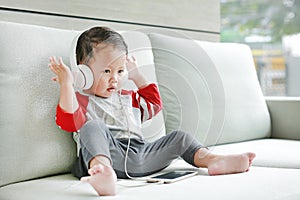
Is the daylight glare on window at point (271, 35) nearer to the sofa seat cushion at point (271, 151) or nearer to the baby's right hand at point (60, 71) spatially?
the sofa seat cushion at point (271, 151)

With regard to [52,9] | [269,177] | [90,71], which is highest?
[52,9]

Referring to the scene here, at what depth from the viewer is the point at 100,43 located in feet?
4.50

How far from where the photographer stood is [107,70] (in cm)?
136

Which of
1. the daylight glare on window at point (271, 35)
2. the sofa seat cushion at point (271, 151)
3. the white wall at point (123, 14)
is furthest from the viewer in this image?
the daylight glare on window at point (271, 35)

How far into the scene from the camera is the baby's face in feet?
4.45

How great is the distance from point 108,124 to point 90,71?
0.53 ft

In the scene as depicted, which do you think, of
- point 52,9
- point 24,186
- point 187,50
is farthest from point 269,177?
point 52,9

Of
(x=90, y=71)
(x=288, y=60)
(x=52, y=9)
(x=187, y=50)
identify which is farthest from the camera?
(x=288, y=60)

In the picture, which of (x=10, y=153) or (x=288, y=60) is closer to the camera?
(x=10, y=153)

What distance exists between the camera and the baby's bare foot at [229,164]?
1.54 metres

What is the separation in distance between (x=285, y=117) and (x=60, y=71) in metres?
1.33

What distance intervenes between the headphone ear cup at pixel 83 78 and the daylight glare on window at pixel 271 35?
2.85 metres

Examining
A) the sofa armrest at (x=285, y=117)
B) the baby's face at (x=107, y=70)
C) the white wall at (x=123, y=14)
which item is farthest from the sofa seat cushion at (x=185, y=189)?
the sofa armrest at (x=285, y=117)

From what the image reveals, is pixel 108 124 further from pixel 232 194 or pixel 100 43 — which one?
pixel 232 194
